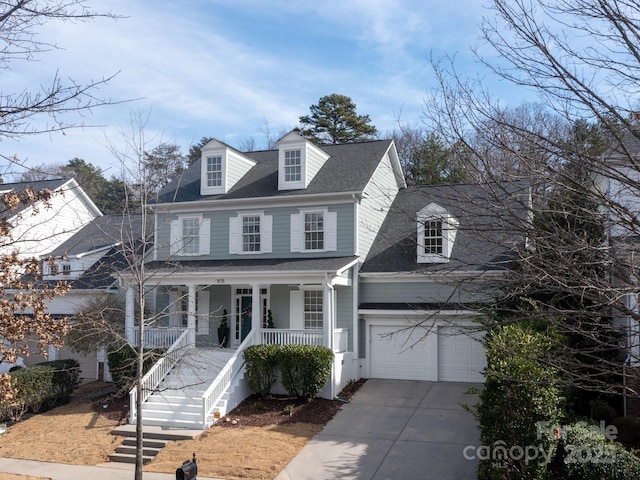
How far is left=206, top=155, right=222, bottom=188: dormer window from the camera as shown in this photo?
72.3ft

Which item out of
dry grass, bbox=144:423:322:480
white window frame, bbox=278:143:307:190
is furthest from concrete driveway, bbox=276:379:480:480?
white window frame, bbox=278:143:307:190

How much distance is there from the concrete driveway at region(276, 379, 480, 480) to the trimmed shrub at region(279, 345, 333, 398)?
1113mm

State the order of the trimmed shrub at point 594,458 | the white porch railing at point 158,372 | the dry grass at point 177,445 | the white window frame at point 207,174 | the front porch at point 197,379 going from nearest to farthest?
the trimmed shrub at point 594,458, the dry grass at point 177,445, the front porch at point 197,379, the white porch railing at point 158,372, the white window frame at point 207,174

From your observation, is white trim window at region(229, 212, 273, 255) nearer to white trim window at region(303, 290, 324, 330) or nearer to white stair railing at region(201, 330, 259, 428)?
white trim window at region(303, 290, 324, 330)

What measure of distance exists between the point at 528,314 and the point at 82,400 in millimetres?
16936

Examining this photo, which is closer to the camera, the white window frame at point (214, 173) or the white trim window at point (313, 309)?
the white trim window at point (313, 309)

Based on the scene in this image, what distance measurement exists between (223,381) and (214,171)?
863cm

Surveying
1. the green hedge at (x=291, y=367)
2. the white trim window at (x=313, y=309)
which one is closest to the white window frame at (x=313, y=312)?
the white trim window at (x=313, y=309)

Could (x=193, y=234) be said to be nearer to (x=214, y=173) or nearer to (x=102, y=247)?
(x=214, y=173)

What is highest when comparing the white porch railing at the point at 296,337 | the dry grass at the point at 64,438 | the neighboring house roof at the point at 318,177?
the neighboring house roof at the point at 318,177

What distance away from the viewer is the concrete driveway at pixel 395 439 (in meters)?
11.9

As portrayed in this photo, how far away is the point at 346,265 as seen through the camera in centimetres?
1852

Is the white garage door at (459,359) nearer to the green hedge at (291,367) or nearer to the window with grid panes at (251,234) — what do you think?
the green hedge at (291,367)

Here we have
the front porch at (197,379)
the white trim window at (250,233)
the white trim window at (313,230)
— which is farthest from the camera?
the white trim window at (250,233)
